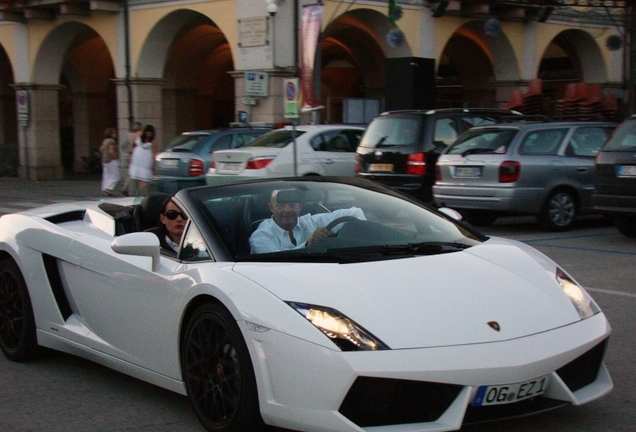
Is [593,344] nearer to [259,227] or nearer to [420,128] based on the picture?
[259,227]

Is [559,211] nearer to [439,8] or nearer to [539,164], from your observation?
[539,164]

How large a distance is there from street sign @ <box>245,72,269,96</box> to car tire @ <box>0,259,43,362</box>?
57.8 feet

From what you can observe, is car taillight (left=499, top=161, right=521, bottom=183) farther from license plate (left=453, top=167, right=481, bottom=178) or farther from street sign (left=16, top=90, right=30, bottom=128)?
street sign (left=16, top=90, right=30, bottom=128)

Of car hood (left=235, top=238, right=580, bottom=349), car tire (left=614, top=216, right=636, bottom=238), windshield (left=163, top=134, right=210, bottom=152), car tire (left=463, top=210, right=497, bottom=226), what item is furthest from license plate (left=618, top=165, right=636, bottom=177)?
windshield (left=163, top=134, right=210, bottom=152)

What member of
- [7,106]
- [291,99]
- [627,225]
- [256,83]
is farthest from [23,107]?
[627,225]

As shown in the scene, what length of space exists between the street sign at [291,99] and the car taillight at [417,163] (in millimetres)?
3162

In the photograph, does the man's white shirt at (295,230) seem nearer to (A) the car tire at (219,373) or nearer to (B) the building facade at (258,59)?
(A) the car tire at (219,373)

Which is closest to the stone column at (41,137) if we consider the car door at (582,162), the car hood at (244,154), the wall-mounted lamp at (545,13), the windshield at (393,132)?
the wall-mounted lamp at (545,13)

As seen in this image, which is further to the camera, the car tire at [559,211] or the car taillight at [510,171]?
the car tire at [559,211]

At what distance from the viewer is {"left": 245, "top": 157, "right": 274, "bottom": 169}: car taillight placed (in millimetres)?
15484

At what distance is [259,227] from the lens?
473 centimetres

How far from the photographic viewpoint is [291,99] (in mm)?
17531

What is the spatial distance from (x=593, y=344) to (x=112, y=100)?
35.4m

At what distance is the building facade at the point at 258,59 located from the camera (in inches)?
925
